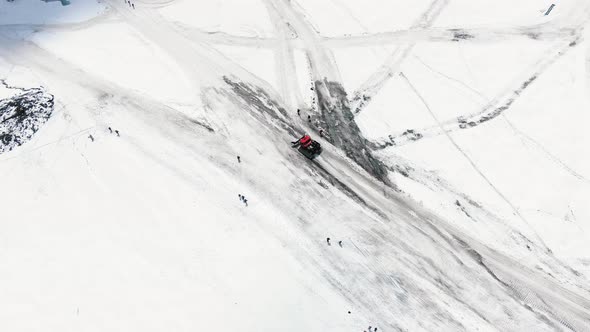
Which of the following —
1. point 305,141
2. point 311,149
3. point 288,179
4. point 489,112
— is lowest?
point 288,179

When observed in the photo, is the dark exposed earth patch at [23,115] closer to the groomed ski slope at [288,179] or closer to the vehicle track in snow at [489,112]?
the groomed ski slope at [288,179]

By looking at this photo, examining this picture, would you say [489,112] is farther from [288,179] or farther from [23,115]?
[23,115]

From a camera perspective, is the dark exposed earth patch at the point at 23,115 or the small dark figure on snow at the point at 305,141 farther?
the dark exposed earth patch at the point at 23,115

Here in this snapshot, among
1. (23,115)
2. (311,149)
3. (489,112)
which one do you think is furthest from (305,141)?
(23,115)

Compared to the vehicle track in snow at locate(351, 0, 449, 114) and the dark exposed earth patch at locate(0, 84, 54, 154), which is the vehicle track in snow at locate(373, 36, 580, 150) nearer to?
the vehicle track in snow at locate(351, 0, 449, 114)

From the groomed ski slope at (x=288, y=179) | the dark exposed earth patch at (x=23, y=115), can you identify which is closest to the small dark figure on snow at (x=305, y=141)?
the groomed ski slope at (x=288, y=179)

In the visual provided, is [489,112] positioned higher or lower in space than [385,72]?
higher

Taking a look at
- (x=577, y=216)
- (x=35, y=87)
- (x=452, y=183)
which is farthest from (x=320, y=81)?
(x=35, y=87)

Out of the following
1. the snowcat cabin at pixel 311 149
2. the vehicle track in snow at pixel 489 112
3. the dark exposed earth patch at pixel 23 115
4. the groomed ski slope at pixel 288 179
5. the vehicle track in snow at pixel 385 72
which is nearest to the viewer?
the groomed ski slope at pixel 288 179

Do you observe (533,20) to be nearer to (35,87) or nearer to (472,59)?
(472,59)
